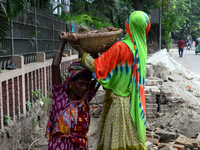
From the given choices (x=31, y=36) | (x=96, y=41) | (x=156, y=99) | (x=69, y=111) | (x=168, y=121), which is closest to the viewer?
(x=69, y=111)

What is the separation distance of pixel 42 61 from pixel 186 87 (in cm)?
455

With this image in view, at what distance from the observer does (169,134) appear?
187 inches

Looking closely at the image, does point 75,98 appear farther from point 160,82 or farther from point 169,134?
point 160,82

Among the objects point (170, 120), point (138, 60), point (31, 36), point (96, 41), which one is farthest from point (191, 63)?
point (96, 41)

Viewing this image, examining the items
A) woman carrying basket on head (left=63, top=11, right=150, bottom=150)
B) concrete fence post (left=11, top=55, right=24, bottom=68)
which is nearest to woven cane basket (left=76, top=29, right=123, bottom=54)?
woman carrying basket on head (left=63, top=11, right=150, bottom=150)

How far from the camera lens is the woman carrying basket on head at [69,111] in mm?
2215

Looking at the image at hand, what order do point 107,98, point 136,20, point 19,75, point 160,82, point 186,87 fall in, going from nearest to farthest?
point 136,20 → point 107,98 → point 19,75 → point 160,82 → point 186,87

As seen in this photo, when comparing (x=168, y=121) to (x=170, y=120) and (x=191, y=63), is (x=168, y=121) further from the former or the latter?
(x=191, y=63)

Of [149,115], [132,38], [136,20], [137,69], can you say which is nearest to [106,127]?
[137,69]

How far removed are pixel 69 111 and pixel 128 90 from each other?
823 millimetres

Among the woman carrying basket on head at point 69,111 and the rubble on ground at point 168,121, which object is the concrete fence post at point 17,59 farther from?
the woman carrying basket on head at point 69,111

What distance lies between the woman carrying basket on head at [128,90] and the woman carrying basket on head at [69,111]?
452 millimetres

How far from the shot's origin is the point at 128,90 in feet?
9.26

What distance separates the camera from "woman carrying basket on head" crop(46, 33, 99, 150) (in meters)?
2.21
